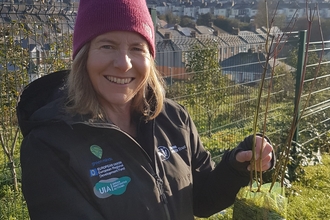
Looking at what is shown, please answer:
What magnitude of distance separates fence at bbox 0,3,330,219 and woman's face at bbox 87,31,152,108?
1637 mm

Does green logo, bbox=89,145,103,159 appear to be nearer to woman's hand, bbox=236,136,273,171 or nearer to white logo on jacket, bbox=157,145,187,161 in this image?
white logo on jacket, bbox=157,145,187,161

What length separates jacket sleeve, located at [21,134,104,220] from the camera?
4.54 ft

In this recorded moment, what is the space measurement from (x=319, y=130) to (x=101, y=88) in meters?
5.72

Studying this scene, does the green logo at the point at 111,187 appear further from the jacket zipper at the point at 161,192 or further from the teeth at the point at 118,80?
the teeth at the point at 118,80

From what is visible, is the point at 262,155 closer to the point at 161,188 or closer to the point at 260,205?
the point at 260,205

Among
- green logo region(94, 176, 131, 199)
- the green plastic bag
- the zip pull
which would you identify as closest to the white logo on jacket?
the zip pull

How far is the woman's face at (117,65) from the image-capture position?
163cm

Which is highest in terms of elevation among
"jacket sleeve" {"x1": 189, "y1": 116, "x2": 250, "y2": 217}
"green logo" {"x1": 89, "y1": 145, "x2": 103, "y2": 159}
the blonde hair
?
the blonde hair

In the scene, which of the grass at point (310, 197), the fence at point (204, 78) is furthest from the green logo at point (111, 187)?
the grass at point (310, 197)

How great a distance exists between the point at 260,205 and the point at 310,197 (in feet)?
12.0

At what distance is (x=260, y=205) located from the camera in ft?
5.09

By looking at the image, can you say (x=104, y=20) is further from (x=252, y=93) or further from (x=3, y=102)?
(x=252, y=93)

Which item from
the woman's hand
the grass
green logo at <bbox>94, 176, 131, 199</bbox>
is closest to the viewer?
green logo at <bbox>94, 176, 131, 199</bbox>

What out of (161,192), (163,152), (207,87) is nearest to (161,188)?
(161,192)
